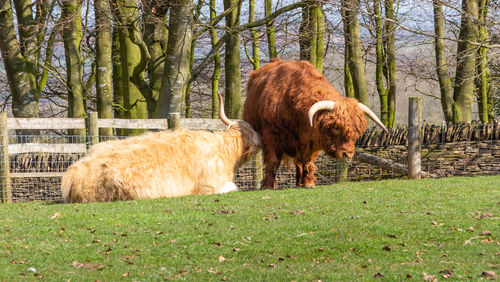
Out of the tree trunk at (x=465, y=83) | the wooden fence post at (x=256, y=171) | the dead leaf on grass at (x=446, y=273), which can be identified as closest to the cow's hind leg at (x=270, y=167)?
the wooden fence post at (x=256, y=171)

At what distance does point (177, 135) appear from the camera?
972cm

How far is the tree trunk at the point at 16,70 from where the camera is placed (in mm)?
14141

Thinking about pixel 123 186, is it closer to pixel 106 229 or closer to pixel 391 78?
pixel 106 229

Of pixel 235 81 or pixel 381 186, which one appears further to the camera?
pixel 235 81

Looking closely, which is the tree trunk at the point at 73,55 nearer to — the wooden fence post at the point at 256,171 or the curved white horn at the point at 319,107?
the wooden fence post at the point at 256,171

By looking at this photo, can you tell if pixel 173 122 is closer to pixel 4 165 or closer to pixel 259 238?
pixel 4 165

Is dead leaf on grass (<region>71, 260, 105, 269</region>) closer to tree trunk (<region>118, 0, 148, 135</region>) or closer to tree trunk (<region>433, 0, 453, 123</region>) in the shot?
tree trunk (<region>118, 0, 148, 135</region>)

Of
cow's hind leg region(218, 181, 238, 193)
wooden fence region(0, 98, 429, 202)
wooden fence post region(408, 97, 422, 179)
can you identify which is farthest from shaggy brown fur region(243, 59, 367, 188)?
wooden fence post region(408, 97, 422, 179)

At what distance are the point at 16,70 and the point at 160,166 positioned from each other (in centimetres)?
716

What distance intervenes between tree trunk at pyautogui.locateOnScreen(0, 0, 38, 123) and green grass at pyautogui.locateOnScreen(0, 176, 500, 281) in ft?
21.5

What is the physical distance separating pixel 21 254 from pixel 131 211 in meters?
1.99

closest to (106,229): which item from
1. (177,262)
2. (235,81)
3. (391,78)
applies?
(177,262)

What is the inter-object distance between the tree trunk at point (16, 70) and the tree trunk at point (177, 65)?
356 cm

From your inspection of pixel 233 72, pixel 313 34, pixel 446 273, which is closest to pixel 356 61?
pixel 313 34
